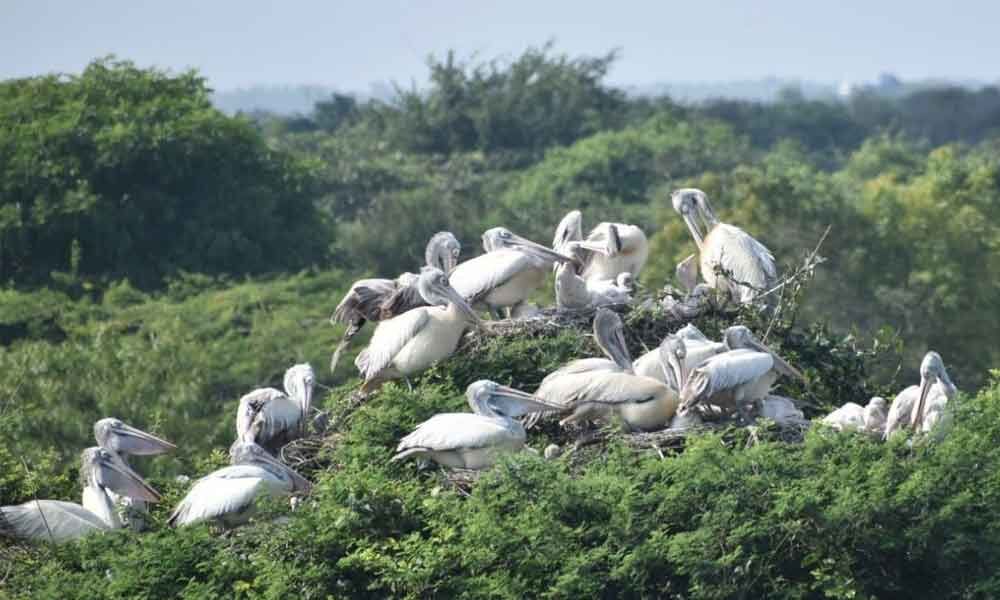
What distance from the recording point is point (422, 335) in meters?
12.3

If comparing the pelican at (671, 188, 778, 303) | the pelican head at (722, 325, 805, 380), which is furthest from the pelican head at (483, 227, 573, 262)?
the pelican head at (722, 325, 805, 380)

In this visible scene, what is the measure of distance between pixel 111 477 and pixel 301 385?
1.29m

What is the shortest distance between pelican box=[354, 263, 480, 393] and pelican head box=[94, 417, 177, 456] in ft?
4.05

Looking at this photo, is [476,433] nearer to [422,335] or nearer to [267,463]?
[267,463]

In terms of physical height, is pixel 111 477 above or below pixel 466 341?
below

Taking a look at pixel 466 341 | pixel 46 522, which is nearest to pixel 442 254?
pixel 466 341

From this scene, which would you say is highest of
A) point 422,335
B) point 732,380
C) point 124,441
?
point 422,335

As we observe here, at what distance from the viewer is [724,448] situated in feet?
35.0

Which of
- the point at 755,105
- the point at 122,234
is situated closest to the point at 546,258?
the point at 122,234

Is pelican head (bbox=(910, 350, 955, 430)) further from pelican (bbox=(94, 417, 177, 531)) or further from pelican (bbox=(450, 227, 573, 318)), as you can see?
pelican (bbox=(94, 417, 177, 531))

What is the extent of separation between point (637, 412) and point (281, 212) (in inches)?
859

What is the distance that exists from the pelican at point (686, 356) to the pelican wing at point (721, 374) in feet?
0.75

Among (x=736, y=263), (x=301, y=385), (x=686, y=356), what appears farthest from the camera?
(x=736, y=263)

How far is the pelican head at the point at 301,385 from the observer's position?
12.5m
